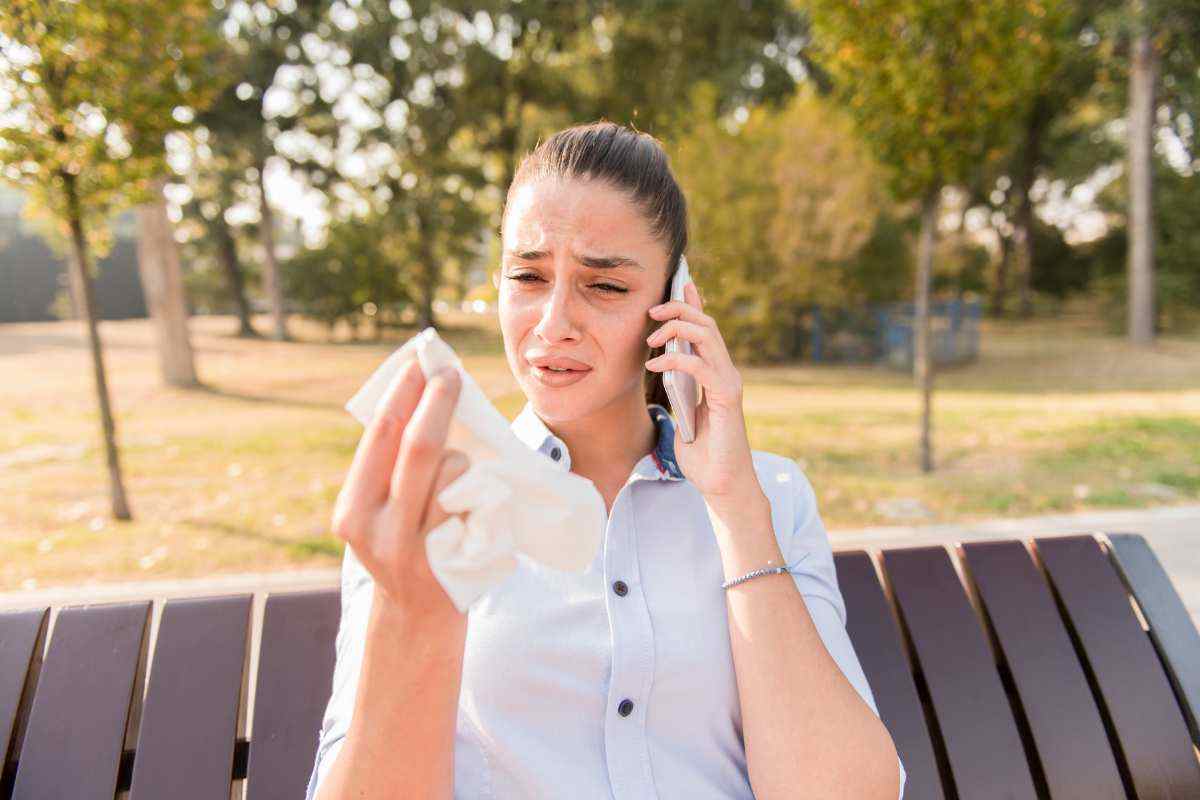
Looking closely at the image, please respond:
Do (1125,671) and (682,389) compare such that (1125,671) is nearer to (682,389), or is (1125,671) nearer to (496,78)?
(682,389)

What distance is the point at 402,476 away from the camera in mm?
996

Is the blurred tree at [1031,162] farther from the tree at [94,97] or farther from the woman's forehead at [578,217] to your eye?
the woman's forehead at [578,217]

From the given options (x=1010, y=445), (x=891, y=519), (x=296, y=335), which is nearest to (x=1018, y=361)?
(x=1010, y=445)

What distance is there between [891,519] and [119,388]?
13.1m

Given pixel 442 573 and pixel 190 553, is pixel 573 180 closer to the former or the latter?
pixel 442 573

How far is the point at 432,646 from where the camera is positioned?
3.73ft

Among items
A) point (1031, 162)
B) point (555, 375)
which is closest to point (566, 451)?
point (555, 375)

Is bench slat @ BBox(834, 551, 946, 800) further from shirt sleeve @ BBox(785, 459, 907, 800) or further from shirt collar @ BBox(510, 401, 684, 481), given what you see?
shirt collar @ BBox(510, 401, 684, 481)

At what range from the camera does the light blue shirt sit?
58.5 inches

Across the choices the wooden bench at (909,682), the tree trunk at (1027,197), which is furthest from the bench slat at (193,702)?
the tree trunk at (1027,197)

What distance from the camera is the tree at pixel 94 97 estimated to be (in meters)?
5.00

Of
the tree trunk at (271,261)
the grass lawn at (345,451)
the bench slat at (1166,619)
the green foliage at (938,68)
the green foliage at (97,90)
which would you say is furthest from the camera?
the tree trunk at (271,261)

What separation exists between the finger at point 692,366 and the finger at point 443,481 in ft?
1.93

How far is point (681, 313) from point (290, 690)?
3.77ft
